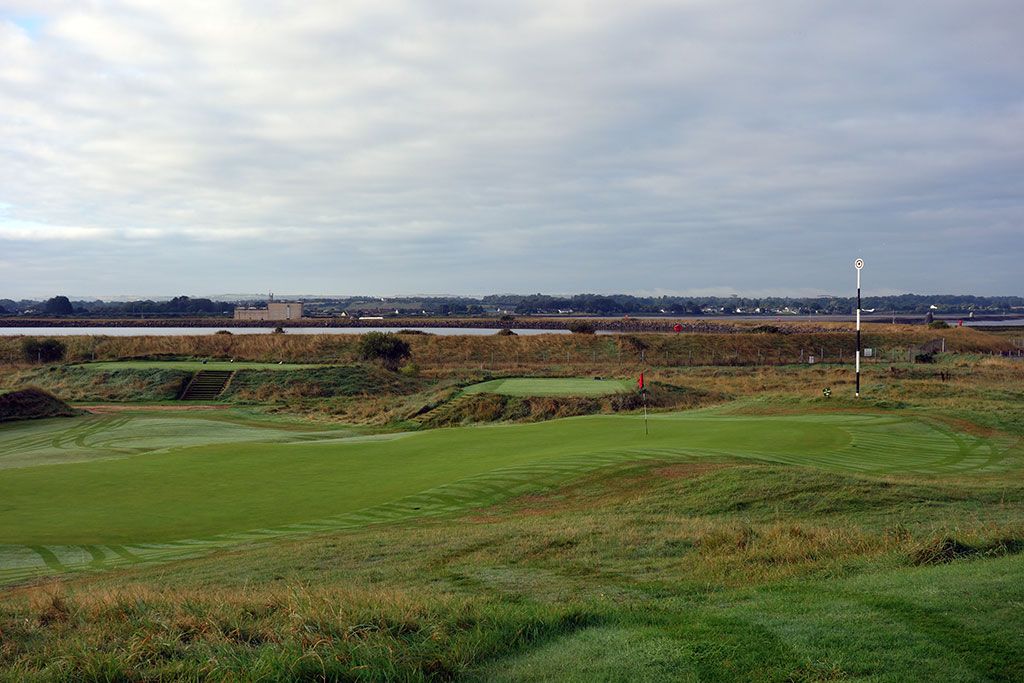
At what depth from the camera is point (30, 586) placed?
38.9 ft

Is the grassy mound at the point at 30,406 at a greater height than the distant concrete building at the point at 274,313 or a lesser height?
lesser

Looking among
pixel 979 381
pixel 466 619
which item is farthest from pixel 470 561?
pixel 979 381

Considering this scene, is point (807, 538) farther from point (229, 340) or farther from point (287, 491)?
point (229, 340)

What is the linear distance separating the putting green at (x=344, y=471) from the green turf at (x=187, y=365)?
27741mm

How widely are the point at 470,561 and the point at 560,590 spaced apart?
8.55ft

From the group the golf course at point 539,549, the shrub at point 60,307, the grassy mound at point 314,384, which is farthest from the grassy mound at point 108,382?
the shrub at point 60,307

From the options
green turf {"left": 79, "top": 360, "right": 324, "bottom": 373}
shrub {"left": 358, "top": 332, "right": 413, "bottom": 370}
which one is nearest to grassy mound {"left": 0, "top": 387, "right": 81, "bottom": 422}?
green turf {"left": 79, "top": 360, "right": 324, "bottom": 373}

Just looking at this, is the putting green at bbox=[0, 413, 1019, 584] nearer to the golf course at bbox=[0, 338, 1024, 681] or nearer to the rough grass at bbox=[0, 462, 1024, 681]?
the golf course at bbox=[0, 338, 1024, 681]

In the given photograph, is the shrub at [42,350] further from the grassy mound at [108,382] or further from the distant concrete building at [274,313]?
the distant concrete building at [274,313]

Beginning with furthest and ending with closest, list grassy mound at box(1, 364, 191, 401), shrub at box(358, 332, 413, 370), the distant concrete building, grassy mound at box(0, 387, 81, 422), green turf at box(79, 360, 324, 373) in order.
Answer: the distant concrete building < shrub at box(358, 332, 413, 370) < green turf at box(79, 360, 324, 373) < grassy mound at box(1, 364, 191, 401) < grassy mound at box(0, 387, 81, 422)

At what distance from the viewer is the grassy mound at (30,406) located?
37.8 meters

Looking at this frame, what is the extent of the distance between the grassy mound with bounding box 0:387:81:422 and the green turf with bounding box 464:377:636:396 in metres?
20.2

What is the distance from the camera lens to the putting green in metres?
15.5

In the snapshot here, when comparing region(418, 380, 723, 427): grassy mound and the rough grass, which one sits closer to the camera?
the rough grass
